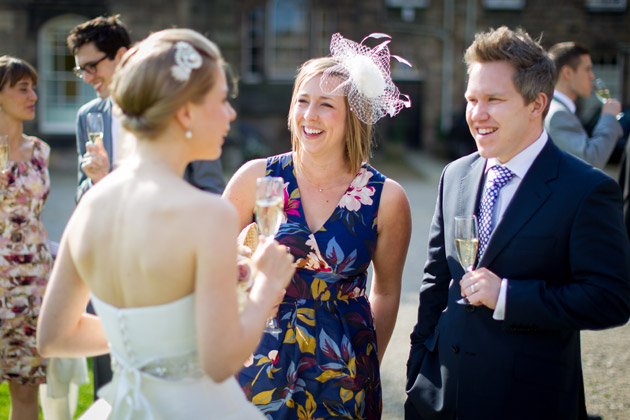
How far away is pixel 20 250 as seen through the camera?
4.17m

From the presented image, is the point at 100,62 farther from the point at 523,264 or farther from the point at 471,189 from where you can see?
the point at 523,264

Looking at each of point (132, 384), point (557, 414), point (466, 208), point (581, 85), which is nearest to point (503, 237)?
point (466, 208)

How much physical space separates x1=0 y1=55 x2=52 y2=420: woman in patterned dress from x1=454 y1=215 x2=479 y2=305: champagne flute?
113 inches

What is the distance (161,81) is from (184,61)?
9cm

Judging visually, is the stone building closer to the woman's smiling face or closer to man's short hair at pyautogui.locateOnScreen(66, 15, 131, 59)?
man's short hair at pyautogui.locateOnScreen(66, 15, 131, 59)

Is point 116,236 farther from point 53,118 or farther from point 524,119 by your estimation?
point 53,118

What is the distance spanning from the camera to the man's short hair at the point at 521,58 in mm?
2650

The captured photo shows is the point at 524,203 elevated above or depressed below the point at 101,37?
below

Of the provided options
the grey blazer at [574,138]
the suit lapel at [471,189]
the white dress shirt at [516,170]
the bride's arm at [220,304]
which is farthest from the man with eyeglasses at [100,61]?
the grey blazer at [574,138]

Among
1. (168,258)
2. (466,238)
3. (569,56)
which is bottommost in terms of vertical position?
(466,238)

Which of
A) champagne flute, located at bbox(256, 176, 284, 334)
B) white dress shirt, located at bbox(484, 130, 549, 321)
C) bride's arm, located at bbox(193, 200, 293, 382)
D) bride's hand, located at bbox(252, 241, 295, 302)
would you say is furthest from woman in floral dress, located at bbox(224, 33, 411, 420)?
bride's arm, located at bbox(193, 200, 293, 382)

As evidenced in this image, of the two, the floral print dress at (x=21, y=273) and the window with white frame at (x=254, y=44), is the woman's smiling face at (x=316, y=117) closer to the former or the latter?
the floral print dress at (x=21, y=273)

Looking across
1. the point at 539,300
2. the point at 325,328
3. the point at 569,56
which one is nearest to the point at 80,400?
the point at 325,328

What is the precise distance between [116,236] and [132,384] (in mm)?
486
